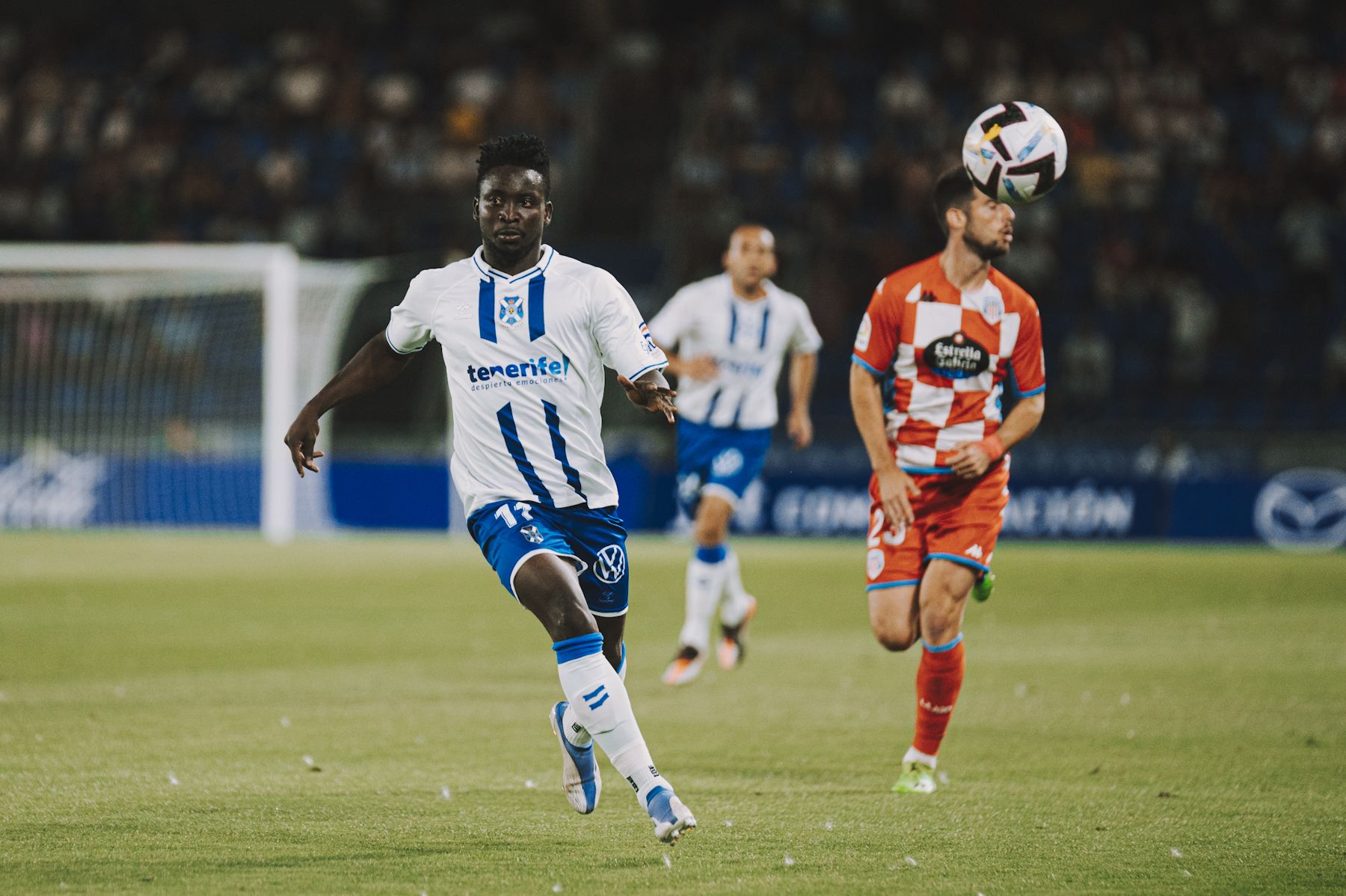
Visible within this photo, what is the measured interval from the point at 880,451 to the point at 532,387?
5.50 feet

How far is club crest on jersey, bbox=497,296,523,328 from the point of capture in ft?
19.1

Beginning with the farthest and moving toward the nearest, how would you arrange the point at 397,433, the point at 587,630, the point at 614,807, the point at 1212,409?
1. the point at 397,433
2. the point at 1212,409
3. the point at 614,807
4. the point at 587,630

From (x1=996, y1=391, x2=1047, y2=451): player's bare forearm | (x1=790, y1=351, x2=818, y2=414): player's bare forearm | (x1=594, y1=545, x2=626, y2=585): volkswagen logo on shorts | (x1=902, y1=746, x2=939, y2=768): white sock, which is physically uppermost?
(x1=790, y1=351, x2=818, y2=414): player's bare forearm

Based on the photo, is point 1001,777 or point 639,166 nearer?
point 1001,777

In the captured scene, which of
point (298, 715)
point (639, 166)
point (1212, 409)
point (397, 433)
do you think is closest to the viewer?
point (298, 715)

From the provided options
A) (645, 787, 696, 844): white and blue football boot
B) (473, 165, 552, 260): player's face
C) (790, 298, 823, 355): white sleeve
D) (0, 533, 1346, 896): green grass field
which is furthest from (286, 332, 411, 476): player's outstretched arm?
(790, 298, 823, 355): white sleeve

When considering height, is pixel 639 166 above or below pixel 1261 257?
above

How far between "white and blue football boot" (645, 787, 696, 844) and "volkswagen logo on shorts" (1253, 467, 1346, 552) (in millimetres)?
16773

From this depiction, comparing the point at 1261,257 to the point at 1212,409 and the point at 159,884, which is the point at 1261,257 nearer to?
the point at 1212,409

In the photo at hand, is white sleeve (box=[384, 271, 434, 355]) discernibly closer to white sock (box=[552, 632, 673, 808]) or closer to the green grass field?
white sock (box=[552, 632, 673, 808])

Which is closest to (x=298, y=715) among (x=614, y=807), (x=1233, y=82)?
(x=614, y=807)

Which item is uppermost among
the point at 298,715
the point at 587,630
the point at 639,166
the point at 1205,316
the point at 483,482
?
the point at 639,166

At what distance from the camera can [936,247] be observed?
74.6 ft

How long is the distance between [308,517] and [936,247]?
8808 millimetres
